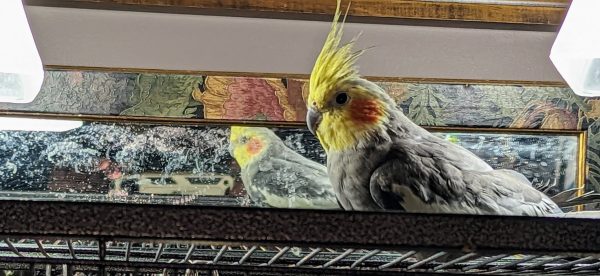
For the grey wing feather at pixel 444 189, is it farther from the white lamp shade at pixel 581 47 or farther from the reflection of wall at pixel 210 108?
the white lamp shade at pixel 581 47

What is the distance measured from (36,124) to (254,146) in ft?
0.98

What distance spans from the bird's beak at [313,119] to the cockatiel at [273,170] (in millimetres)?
51

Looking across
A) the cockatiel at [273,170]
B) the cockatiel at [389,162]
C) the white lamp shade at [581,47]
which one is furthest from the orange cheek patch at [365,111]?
the white lamp shade at [581,47]

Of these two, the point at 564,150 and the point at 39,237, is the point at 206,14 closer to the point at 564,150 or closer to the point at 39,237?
the point at 564,150

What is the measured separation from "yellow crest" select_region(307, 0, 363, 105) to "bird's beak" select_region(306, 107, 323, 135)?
0.05 ft

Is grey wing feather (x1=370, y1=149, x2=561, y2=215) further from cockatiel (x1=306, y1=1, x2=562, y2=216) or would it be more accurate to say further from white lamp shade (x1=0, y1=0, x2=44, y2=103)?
white lamp shade (x1=0, y1=0, x2=44, y2=103)

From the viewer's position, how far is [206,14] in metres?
1.07

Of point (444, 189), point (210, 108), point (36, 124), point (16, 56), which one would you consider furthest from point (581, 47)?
point (36, 124)

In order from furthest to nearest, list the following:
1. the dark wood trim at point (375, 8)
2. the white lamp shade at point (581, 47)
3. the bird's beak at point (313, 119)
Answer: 1. the dark wood trim at point (375, 8)
2. the bird's beak at point (313, 119)
3. the white lamp shade at point (581, 47)

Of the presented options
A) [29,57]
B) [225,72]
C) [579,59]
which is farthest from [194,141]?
[579,59]

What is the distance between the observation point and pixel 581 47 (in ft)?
1.84

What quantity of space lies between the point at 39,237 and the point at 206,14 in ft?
2.25

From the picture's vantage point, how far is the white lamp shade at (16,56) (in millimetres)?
545

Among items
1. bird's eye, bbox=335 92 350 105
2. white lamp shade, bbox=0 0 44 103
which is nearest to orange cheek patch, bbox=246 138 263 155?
bird's eye, bbox=335 92 350 105
